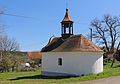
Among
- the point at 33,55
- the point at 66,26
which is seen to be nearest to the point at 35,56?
the point at 33,55

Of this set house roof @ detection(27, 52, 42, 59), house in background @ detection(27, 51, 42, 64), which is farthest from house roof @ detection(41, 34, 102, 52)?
house roof @ detection(27, 52, 42, 59)

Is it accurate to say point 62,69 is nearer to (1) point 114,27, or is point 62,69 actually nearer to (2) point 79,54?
(2) point 79,54

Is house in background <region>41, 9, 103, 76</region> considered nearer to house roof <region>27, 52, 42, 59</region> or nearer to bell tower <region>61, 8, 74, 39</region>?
bell tower <region>61, 8, 74, 39</region>

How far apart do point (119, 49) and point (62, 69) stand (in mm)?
36047

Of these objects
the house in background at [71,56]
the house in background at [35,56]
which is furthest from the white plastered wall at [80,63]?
the house in background at [35,56]

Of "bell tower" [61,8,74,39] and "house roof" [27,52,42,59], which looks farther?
"house roof" [27,52,42,59]

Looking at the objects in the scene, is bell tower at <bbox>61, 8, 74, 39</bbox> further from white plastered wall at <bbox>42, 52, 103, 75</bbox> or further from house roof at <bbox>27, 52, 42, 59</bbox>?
house roof at <bbox>27, 52, 42, 59</bbox>

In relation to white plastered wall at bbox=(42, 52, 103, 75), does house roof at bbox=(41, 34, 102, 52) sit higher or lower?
higher

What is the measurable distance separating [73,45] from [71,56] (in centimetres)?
162

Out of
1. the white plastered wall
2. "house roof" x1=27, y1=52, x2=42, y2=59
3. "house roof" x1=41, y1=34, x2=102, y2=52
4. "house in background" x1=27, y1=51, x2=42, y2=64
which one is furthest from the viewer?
"house roof" x1=27, y1=52, x2=42, y2=59

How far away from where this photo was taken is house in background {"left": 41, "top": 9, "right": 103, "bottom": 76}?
109 ft

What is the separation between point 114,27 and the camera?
224ft

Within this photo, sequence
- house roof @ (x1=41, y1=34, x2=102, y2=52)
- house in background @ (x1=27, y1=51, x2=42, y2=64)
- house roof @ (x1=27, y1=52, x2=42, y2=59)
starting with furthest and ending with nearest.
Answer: house roof @ (x1=27, y1=52, x2=42, y2=59), house in background @ (x1=27, y1=51, x2=42, y2=64), house roof @ (x1=41, y1=34, x2=102, y2=52)

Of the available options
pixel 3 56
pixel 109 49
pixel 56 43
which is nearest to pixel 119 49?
pixel 109 49
